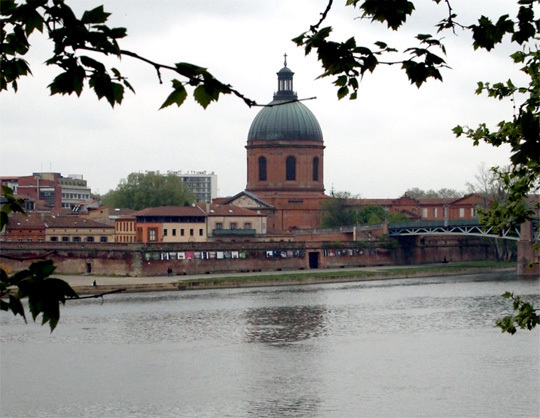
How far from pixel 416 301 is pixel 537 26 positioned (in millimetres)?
42090

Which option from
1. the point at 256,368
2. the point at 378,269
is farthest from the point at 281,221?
the point at 256,368

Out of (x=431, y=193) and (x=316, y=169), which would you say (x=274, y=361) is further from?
(x=431, y=193)

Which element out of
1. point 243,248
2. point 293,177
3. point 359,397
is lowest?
point 359,397

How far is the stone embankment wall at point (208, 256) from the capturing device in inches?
2630

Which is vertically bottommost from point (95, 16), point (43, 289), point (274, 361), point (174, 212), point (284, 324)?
point (274, 361)

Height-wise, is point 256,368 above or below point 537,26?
below

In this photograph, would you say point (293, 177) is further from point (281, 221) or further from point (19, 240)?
point (19, 240)

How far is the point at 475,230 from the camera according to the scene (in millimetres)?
81062

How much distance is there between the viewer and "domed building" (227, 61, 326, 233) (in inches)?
3639

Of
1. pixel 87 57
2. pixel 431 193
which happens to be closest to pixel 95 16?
pixel 87 57

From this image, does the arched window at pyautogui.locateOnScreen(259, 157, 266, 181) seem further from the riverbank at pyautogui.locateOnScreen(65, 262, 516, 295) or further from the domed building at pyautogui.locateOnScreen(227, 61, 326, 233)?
the riverbank at pyautogui.locateOnScreen(65, 262, 516, 295)

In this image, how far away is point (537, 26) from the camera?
835cm

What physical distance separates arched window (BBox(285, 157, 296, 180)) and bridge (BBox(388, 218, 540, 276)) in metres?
12.5

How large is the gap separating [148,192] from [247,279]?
54708 mm
